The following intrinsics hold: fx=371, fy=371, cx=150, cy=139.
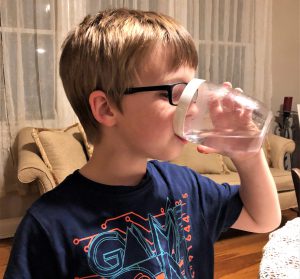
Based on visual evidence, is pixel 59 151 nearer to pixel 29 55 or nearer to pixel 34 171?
pixel 34 171

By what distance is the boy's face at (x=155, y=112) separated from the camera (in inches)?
24.7

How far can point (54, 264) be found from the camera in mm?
606

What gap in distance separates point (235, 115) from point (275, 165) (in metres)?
2.74

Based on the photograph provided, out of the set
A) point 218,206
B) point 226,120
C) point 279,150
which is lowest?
point 279,150

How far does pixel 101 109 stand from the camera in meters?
0.68

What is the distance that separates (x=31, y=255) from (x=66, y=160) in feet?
6.30

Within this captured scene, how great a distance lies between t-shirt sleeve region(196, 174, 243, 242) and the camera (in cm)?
81

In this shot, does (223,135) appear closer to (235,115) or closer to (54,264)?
(235,115)

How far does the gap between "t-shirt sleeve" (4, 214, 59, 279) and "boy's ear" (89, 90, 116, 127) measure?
21 cm

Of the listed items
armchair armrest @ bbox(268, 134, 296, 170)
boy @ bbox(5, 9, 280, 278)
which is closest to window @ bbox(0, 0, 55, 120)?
armchair armrest @ bbox(268, 134, 296, 170)

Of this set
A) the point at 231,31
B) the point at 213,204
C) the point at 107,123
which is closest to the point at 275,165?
the point at 231,31

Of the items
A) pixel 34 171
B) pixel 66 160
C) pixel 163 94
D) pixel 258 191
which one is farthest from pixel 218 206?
pixel 66 160

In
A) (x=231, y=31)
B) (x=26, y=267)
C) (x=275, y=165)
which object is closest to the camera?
(x=26, y=267)

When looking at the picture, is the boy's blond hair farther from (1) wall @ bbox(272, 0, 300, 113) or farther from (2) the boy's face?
(1) wall @ bbox(272, 0, 300, 113)
